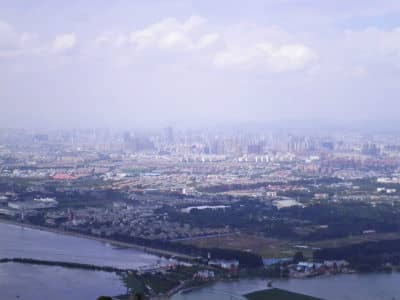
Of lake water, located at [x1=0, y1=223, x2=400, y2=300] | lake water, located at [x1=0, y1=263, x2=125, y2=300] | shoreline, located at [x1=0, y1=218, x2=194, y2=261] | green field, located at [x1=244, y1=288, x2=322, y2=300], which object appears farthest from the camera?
shoreline, located at [x1=0, y1=218, x2=194, y2=261]

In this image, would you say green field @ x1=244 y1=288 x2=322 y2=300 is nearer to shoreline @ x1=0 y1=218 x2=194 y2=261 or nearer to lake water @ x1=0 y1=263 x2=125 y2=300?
lake water @ x1=0 y1=263 x2=125 y2=300

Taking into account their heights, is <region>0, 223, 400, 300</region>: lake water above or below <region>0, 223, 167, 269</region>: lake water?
below

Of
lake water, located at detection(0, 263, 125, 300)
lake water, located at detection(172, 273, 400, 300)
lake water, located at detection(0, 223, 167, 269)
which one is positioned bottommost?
lake water, located at detection(172, 273, 400, 300)

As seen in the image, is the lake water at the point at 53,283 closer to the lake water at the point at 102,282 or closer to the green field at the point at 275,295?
the lake water at the point at 102,282

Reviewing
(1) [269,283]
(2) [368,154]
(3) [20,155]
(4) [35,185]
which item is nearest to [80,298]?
(1) [269,283]

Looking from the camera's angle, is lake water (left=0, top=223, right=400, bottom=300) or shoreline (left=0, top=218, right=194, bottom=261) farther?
shoreline (left=0, top=218, right=194, bottom=261)

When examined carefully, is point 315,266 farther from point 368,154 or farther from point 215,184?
point 368,154

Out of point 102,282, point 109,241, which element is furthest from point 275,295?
point 109,241

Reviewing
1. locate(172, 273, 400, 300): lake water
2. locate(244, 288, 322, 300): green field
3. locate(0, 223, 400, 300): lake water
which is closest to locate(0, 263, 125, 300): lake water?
locate(0, 223, 400, 300): lake water

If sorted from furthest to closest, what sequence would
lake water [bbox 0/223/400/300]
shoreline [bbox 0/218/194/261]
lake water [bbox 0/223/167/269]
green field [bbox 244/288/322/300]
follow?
shoreline [bbox 0/218/194/261] → lake water [bbox 0/223/167/269] → lake water [bbox 0/223/400/300] → green field [bbox 244/288/322/300]
